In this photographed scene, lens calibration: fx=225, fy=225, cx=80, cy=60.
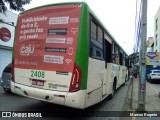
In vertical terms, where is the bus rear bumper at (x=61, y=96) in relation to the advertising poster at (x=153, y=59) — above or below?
below

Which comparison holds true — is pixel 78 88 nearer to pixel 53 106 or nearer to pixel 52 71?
pixel 52 71

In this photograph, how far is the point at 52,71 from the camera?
6.00 meters

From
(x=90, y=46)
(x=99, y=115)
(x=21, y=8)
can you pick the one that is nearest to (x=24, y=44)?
(x=90, y=46)

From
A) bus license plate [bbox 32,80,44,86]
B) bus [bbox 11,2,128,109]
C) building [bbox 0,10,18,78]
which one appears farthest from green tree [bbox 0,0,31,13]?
bus license plate [bbox 32,80,44,86]

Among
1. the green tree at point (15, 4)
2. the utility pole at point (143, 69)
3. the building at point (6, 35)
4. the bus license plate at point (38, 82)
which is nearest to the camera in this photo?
the bus license plate at point (38, 82)

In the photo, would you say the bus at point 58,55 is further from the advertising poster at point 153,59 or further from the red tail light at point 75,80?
the advertising poster at point 153,59

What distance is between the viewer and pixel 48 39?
245 inches

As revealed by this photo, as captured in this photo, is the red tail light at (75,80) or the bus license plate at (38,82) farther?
the bus license plate at (38,82)

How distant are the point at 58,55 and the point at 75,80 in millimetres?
840

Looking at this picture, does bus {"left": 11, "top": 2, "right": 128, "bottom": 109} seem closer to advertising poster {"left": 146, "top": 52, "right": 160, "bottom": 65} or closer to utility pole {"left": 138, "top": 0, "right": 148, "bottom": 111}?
utility pole {"left": 138, "top": 0, "right": 148, "bottom": 111}

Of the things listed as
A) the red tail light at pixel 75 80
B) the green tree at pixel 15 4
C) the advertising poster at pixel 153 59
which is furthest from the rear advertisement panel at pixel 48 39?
the advertising poster at pixel 153 59

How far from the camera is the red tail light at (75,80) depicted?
564 cm

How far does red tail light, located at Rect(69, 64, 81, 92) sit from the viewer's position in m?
5.64

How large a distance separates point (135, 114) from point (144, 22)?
11.4ft
